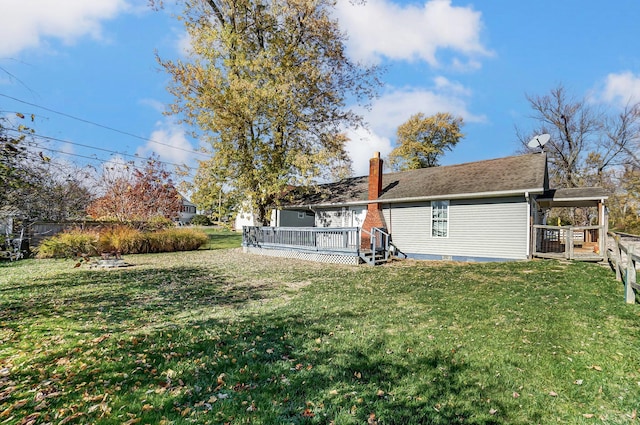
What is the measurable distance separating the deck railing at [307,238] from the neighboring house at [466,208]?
0.82 meters

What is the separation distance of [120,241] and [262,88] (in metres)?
11.2

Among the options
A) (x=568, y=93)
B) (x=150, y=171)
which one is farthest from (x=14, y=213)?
(x=568, y=93)

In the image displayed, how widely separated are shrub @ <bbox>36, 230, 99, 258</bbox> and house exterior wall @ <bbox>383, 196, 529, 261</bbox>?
14997mm

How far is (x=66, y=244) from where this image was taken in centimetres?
1505

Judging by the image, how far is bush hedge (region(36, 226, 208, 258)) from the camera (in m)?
14.9

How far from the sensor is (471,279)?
9.60 metres

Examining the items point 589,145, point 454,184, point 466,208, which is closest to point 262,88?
point 454,184

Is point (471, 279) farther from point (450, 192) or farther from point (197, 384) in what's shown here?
point (197, 384)

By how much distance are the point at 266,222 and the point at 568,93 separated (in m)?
30.4

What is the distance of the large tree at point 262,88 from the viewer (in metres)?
16.7

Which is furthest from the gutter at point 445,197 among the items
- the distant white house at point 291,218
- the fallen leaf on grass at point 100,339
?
the fallen leaf on grass at point 100,339

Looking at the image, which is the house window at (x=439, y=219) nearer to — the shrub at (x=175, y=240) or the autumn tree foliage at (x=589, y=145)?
the shrub at (x=175, y=240)

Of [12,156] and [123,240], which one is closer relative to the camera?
[12,156]

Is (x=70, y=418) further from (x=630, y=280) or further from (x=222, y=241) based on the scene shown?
(x=222, y=241)
